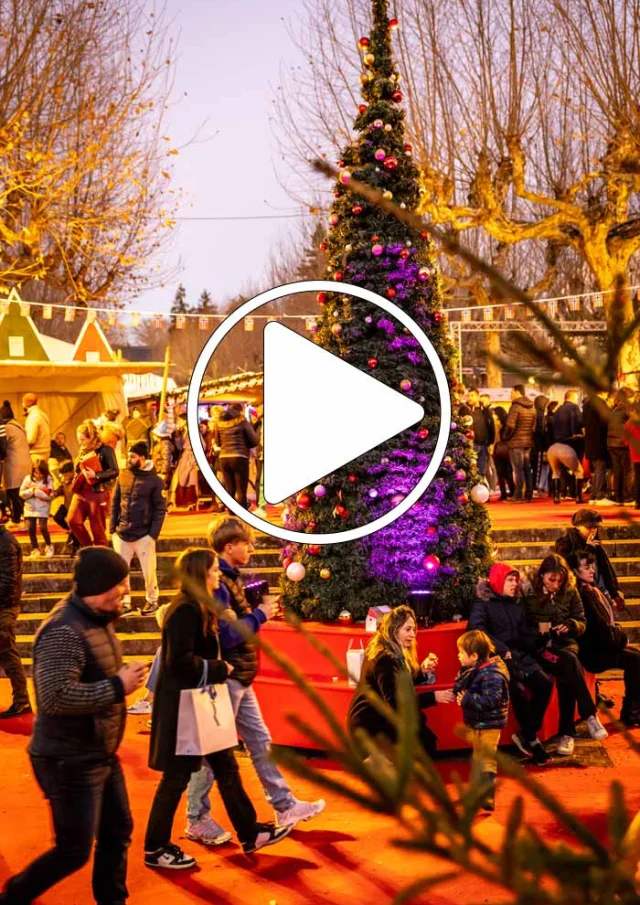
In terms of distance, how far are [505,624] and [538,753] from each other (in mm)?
865

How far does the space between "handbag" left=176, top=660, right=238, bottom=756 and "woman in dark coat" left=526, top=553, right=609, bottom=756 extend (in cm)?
314

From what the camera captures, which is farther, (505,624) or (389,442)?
(389,442)

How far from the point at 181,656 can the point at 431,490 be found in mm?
3409

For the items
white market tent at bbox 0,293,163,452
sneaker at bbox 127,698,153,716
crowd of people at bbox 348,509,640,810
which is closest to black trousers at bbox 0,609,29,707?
sneaker at bbox 127,698,153,716

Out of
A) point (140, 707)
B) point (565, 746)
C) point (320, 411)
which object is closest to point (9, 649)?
point (140, 707)

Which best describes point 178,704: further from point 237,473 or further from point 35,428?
point 35,428

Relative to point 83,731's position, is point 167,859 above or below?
below

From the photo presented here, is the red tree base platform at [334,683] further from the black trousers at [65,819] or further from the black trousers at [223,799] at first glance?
the black trousers at [65,819]

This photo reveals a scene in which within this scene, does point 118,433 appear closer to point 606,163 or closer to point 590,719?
point 590,719

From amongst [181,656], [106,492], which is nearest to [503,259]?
[106,492]

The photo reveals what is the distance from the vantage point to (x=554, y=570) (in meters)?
8.15

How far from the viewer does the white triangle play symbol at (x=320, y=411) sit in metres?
8.30

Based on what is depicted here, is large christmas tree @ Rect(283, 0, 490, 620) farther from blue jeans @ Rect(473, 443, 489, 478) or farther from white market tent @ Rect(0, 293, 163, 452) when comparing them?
white market tent @ Rect(0, 293, 163, 452)

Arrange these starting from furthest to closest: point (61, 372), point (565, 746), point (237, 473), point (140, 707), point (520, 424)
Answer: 1. point (61, 372)
2. point (520, 424)
3. point (237, 473)
4. point (140, 707)
5. point (565, 746)
